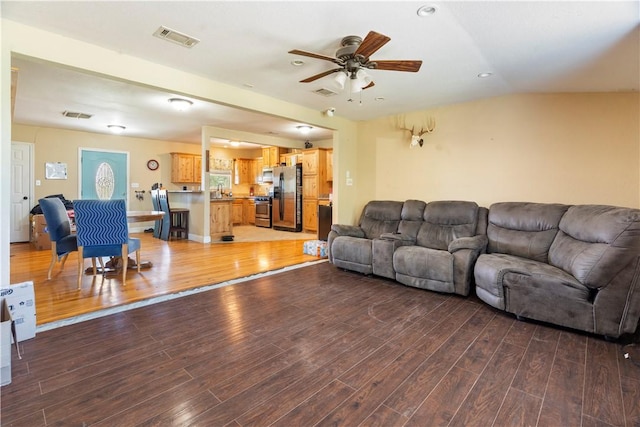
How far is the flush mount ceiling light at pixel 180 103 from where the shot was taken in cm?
452

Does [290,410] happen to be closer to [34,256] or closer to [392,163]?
[392,163]

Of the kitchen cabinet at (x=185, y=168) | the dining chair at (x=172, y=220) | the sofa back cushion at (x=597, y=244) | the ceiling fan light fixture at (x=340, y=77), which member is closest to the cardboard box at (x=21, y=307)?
the ceiling fan light fixture at (x=340, y=77)

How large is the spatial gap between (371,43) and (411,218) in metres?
2.73

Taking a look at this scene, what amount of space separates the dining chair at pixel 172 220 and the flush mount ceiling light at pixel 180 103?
7.50 feet

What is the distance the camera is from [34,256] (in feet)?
16.5

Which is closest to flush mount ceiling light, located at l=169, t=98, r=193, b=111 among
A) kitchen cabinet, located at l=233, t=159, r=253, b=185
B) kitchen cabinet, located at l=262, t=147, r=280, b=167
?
kitchen cabinet, located at l=262, t=147, r=280, b=167

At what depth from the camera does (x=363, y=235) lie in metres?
4.74

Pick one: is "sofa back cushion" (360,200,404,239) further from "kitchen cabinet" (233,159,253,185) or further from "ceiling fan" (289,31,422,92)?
"kitchen cabinet" (233,159,253,185)

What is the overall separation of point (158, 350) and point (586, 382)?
2.83m

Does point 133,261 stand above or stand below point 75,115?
below

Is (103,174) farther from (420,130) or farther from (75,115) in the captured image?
(420,130)

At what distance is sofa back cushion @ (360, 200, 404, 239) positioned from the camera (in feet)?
15.2

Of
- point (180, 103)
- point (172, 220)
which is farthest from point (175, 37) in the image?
point (172, 220)

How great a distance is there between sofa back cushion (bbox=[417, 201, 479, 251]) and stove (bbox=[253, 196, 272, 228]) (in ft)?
18.0
